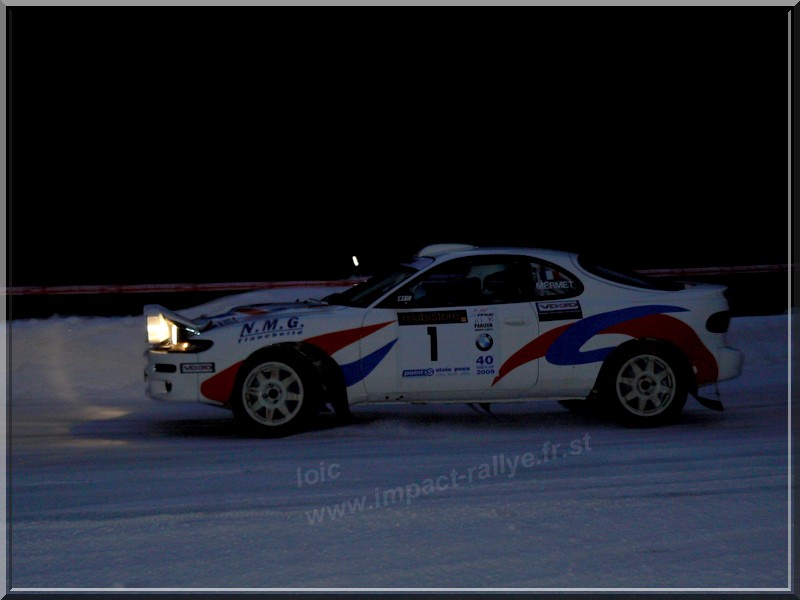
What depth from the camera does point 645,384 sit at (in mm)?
8094

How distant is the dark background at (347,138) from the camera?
27.8 meters

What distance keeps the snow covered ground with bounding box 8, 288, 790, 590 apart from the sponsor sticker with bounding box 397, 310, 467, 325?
32.7 inches

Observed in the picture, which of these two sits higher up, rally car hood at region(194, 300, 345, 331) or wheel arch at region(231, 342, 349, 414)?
rally car hood at region(194, 300, 345, 331)

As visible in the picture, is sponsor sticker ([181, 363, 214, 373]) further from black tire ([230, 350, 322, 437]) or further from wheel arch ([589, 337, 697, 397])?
wheel arch ([589, 337, 697, 397])

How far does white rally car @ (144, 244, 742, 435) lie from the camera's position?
7.79m

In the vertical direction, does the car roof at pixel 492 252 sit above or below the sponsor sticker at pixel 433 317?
above

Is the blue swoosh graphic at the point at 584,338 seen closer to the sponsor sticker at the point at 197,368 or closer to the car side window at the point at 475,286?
the car side window at the point at 475,286

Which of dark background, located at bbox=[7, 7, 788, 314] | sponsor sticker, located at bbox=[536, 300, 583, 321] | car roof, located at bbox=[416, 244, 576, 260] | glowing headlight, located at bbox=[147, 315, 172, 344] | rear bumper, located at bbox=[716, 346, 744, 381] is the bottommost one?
rear bumper, located at bbox=[716, 346, 744, 381]

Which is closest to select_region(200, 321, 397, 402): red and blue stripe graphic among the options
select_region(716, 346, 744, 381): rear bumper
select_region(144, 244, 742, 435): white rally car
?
select_region(144, 244, 742, 435): white rally car

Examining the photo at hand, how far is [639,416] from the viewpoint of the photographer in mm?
8031

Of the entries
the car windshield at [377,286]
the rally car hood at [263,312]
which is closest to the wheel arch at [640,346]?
the car windshield at [377,286]

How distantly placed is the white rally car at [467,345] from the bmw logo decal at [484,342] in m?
0.01

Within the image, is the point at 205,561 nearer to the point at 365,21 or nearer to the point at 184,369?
the point at 184,369

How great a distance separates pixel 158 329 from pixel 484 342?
249 cm
